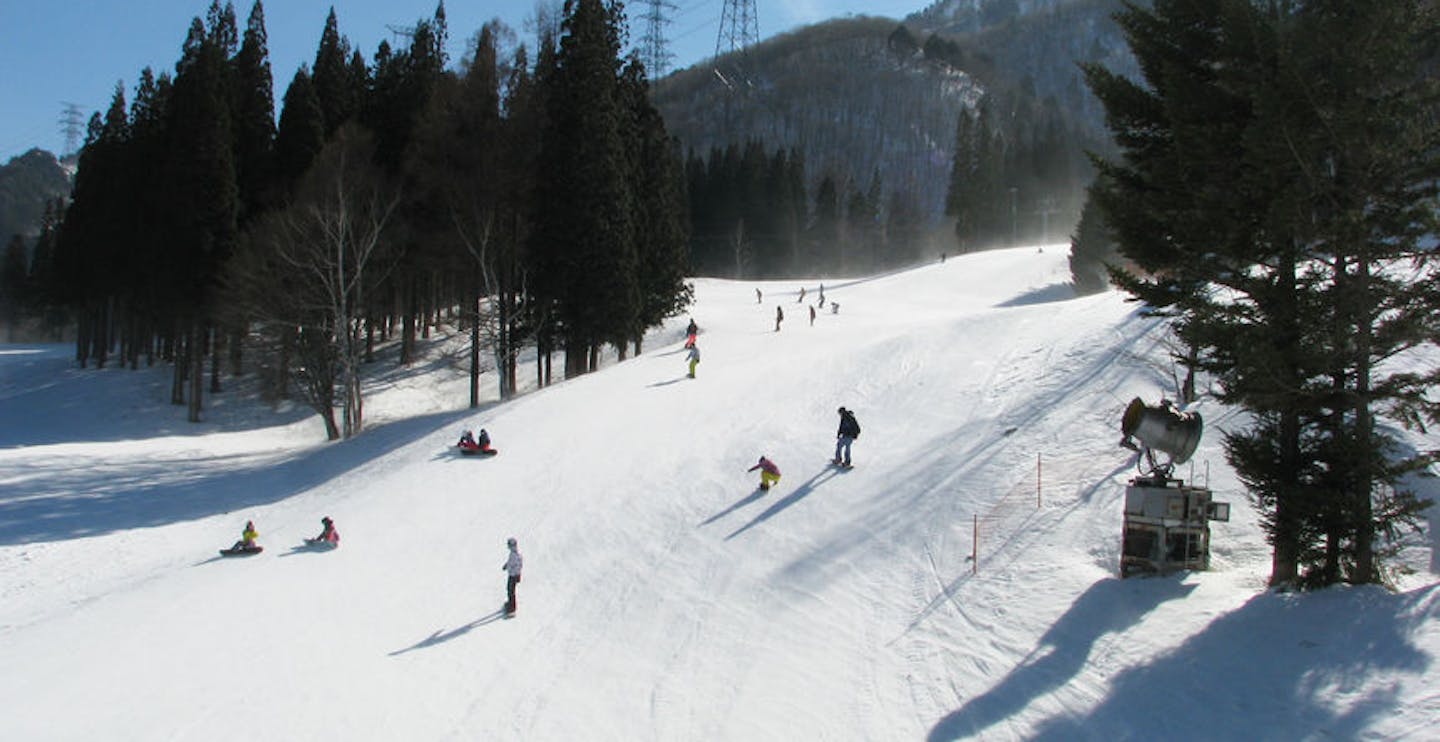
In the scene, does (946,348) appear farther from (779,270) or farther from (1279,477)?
(779,270)

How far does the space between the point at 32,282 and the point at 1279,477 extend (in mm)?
99052

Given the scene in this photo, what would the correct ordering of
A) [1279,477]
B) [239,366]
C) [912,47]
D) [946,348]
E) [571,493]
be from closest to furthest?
[1279,477]
[571,493]
[946,348]
[239,366]
[912,47]

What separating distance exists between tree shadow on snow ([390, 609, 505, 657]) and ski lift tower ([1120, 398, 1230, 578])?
9451 millimetres

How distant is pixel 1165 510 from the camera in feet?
38.3

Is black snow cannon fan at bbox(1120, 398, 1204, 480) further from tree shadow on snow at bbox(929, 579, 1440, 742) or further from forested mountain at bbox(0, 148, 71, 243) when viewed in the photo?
forested mountain at bbox(0, 148, 71, 243)

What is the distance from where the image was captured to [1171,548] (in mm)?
11875

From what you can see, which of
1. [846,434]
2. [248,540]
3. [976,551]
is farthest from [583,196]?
[976,551]

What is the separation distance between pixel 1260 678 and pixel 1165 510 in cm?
299

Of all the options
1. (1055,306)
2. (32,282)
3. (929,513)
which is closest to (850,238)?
(1055,306)

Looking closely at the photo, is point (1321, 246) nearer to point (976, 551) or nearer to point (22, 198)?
point (976, 551)

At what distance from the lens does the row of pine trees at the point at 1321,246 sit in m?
9.55

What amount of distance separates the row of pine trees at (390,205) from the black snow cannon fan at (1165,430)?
21658 mm

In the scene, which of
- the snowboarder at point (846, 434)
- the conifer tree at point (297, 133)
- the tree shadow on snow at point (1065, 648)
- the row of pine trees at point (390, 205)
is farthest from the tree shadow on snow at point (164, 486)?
the tree shadow on snow at point (1065, 648)

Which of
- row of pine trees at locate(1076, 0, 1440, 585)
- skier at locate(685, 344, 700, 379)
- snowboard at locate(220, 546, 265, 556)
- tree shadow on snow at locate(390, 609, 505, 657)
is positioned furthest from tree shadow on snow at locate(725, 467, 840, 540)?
skier at locate(685, 344, 700, 379)
